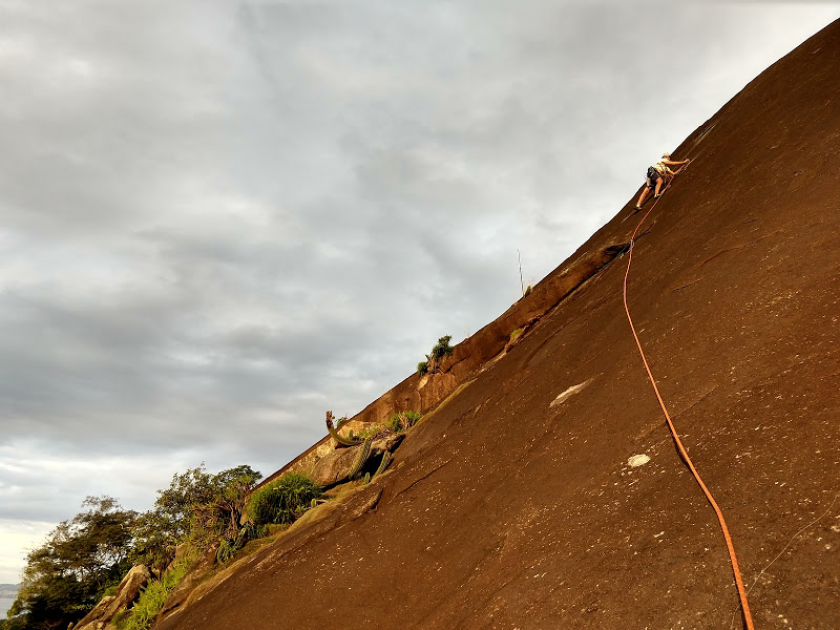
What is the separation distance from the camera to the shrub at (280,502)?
1344cm

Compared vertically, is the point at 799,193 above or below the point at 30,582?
below

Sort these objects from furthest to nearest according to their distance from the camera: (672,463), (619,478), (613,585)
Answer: (619,478) < (672,463) < (613,585)

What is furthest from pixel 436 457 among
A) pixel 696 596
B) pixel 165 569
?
pixel 165 569

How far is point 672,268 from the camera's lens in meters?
8.25

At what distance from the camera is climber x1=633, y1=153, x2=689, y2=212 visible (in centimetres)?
1285

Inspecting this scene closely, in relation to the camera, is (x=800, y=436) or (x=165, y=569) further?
(x=165, y=569)

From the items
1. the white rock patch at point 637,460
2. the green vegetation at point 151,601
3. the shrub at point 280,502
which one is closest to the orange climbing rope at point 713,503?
the white rock patch at point 637,460

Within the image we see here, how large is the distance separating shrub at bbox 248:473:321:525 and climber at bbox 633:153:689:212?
36.5ft

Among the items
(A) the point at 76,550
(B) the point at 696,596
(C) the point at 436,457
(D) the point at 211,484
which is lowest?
(B) the point at 696,596

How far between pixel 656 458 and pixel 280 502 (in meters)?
11.0

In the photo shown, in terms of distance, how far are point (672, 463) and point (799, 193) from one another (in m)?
4.69

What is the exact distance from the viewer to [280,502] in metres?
13.7

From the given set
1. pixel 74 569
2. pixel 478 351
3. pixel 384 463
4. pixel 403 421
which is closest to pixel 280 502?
pixel 384 463

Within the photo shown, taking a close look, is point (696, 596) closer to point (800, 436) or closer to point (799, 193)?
point (800, 436)
